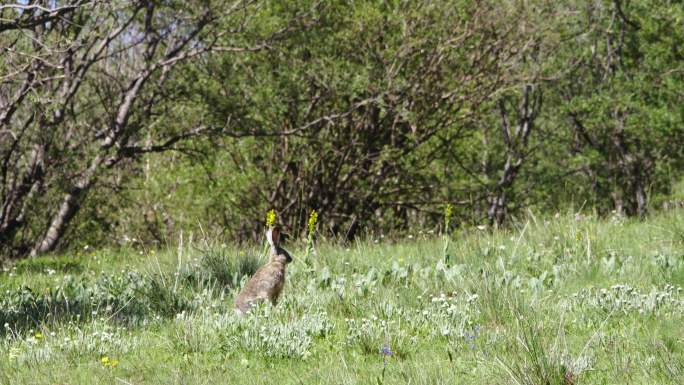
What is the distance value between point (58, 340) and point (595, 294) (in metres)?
3.36

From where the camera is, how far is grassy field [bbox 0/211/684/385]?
3.81m

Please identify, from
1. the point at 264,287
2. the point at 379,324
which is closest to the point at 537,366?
the point at 379,324

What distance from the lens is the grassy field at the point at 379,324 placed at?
3.81 m

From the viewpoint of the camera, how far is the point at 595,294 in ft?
16.8

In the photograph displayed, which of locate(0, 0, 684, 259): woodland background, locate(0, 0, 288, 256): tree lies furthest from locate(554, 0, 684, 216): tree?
locate(0, 0, 288, 256): tree

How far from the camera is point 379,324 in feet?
14.9

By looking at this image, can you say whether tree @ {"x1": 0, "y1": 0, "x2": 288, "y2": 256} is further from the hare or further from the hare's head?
the hare

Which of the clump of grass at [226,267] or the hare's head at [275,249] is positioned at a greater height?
the hare's head at [275,249]

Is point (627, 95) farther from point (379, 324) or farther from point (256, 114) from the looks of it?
point (379, 324)

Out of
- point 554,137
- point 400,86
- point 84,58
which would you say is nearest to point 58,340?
point 84,58

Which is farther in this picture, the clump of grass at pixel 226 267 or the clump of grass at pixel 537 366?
the clump of grass at pixel 226 267

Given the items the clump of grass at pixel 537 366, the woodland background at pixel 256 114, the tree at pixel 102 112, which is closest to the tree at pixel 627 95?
the woodland background at pixel 256 114

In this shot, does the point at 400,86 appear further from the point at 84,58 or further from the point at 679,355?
the point at 679,355

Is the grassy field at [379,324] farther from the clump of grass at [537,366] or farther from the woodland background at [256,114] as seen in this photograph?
the woodland background at [256,114]
